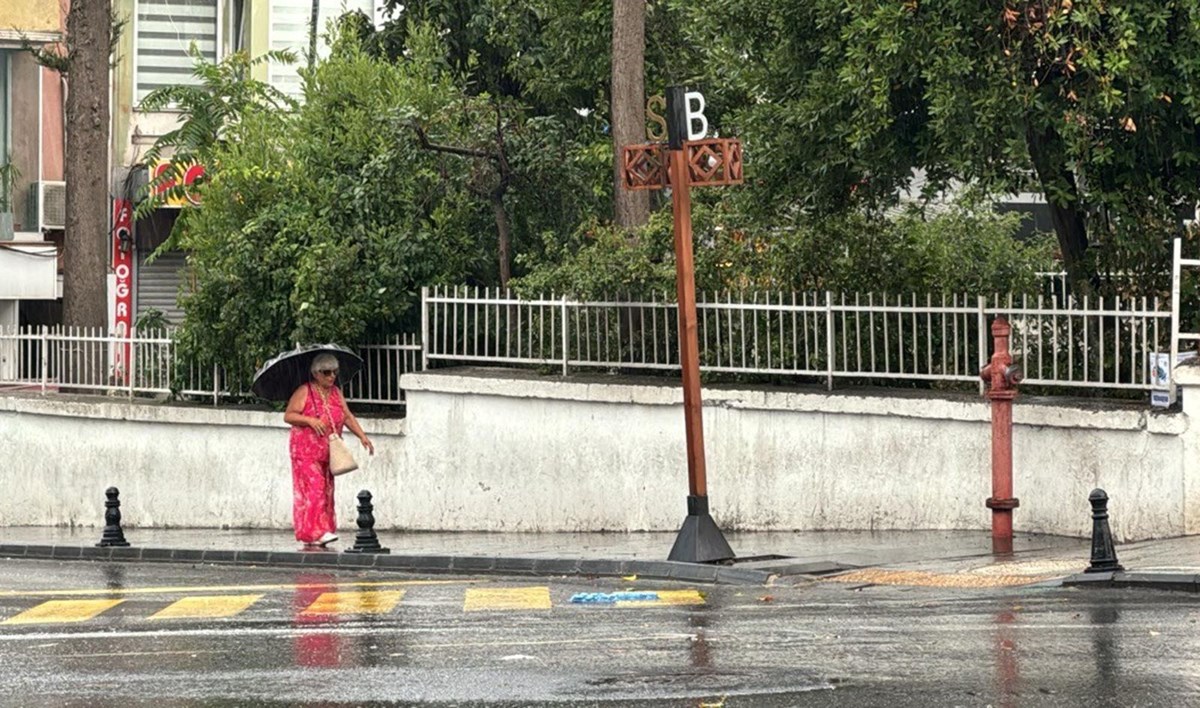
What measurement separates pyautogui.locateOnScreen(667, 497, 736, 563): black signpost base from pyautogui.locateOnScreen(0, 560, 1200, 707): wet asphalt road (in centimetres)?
100

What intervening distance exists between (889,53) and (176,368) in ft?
34.6

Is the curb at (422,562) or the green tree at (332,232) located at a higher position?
the green tree at (332,232)

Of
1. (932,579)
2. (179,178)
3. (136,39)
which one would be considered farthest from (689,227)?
(136,39)

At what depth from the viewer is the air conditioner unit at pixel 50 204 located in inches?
1452

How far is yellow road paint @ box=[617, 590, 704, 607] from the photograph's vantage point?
14.3m

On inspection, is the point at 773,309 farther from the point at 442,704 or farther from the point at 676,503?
the point at 442,704

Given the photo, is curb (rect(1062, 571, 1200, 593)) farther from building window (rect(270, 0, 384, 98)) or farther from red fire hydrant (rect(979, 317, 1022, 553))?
building window (rect(270, 0, 384, 98))

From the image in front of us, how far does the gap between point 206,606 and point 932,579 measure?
16.7 ft

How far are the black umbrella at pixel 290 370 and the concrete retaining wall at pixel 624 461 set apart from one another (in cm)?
211

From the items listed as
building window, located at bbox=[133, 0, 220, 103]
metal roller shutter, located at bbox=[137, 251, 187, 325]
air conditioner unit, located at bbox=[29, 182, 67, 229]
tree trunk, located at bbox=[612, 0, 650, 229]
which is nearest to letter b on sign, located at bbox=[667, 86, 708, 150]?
tree trunk, located at bbox=[612, 0, 650, 229]

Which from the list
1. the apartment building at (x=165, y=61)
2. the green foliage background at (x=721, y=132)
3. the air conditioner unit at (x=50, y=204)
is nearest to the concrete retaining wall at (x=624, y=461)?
the green foliage background at (x=721, y=132)

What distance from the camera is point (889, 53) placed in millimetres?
17922

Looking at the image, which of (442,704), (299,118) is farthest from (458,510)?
(442,704)

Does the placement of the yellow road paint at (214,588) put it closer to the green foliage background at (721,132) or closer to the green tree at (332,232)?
the green foliage background at (721,132)
